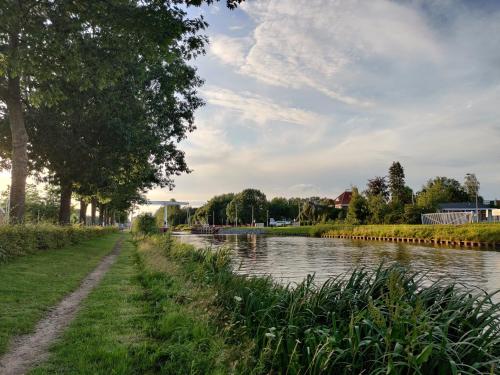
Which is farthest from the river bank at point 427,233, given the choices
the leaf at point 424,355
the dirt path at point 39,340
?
the leaf at point 424,355

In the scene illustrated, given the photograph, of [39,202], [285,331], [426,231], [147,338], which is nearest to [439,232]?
[426,231]

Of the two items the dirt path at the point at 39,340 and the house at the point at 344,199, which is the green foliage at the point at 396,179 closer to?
the house at the point at 344,199

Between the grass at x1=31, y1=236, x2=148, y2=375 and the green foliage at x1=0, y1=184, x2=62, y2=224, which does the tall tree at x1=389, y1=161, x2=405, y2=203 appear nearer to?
the green foliage at x1=0, y1=184, x2=62, y2=224

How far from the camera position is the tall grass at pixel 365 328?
175 inches

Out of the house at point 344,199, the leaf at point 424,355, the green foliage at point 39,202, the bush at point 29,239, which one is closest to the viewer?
the leaf at point 424,355

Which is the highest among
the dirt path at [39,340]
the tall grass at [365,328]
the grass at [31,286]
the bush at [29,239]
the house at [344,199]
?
the house at [344,199]

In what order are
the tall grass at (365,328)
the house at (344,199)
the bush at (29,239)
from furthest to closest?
the house at (344,199) < the bush at (29,239) < the tall grass at (365,328)

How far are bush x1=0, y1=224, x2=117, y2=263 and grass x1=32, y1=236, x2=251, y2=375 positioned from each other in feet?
20.2

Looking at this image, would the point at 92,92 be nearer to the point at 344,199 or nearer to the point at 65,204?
the point at 65,204

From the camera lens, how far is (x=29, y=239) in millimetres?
16500

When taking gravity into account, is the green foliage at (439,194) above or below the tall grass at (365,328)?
above

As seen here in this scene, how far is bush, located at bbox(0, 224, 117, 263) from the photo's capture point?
14.2 meters

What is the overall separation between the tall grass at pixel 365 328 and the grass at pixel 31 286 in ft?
11.0

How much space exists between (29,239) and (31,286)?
23.9 feet
